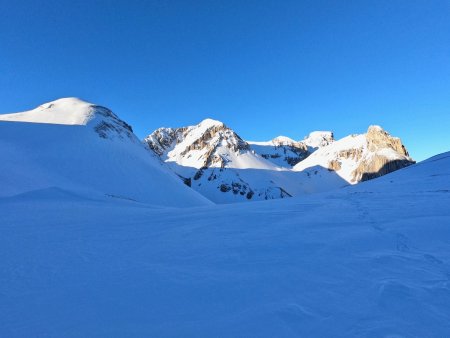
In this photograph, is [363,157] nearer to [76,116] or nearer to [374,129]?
[374,129]

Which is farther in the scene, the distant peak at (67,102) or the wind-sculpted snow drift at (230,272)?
the distant peak at (67,102)

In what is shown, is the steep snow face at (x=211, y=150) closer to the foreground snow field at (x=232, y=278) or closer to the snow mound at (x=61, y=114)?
the snow mound at (x=61, y=114)

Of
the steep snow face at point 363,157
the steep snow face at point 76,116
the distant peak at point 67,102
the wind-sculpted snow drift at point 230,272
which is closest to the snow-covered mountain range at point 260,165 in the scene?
the steep snow face at point 363,157

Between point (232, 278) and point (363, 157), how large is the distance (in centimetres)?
16090

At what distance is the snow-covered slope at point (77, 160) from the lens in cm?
1720

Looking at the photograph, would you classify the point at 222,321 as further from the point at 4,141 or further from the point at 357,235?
the point at 4,141

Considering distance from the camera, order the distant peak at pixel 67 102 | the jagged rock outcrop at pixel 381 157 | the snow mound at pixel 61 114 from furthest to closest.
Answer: the jagged rock outcrop at pixel 381 157 → the distant peak at pixel 67 102 → the snow mound at pixel 61 114

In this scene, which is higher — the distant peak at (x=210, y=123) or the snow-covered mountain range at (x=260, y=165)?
the distant peak at (x=210, y=123)

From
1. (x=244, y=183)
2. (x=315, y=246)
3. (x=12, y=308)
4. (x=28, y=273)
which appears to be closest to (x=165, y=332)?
(x=12, y=308)

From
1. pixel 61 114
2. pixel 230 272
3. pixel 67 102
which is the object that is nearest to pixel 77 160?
pixel 61 114

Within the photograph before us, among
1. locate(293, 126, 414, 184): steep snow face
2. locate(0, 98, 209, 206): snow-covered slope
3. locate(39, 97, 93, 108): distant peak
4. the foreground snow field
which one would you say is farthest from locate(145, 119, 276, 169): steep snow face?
the foreground snow field

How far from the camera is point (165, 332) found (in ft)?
8.58

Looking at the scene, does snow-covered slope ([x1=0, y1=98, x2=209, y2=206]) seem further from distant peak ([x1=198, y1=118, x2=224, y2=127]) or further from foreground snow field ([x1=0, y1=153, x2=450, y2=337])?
distant peak ([x1=198, y1=118, x2=224, y2=127])

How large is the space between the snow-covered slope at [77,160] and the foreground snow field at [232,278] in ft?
32.4
